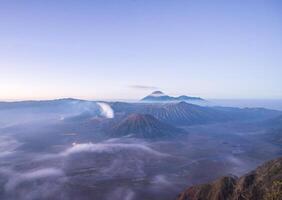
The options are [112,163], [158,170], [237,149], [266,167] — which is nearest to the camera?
[266,167]

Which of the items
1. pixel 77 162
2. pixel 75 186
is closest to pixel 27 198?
pixel 75 186

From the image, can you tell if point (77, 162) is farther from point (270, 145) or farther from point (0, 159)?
point (270, 145)

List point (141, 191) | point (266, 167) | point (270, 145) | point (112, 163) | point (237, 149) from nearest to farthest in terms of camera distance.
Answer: point (266, 167) → point (141, 191) → point (112, 163) → point (237, 149) → point (270, 145)

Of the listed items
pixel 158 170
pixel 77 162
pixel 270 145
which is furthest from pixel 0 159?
pixel 270 145

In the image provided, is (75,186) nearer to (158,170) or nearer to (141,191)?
(141,191)

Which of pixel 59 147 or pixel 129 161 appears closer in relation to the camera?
pixel 129 161

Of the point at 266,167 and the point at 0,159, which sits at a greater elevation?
the point at 266,167
